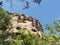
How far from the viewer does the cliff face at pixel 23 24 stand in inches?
782

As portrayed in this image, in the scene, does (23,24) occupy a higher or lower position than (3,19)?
lower

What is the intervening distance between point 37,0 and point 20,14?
2609 mm

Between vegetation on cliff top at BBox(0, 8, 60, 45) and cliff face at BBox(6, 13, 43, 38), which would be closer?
vegetation on cliff top at BBox(0, 8, 60, 45)

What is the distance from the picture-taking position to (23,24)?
20609 mm

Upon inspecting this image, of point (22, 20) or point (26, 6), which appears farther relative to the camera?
point (26, 6)

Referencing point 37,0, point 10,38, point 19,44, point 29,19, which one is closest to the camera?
point 19,44

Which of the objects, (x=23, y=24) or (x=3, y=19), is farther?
(x=23, y=24)

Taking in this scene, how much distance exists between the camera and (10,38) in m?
18.8

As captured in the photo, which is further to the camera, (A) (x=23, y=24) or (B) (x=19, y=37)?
(A) (x=23, y=24)

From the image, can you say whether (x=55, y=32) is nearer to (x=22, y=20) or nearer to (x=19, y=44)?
(x=22, y=20)

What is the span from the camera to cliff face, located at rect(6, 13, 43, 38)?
1986cm

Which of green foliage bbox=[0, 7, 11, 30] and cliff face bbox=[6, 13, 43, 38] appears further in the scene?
cliff face bbox=[6, 13, 43, 38]

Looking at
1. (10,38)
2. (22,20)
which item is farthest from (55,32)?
(10,38)

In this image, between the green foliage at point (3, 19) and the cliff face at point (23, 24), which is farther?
the cliff face at point (23, 24)
